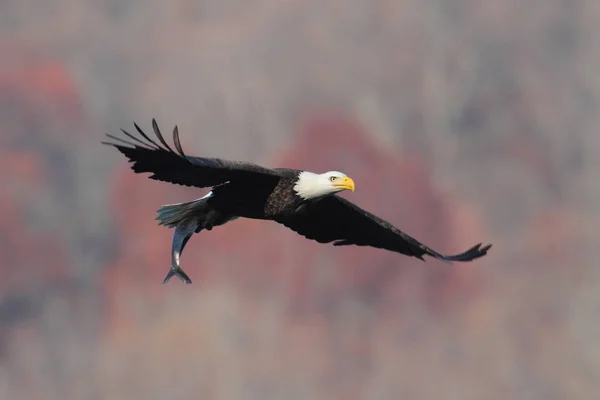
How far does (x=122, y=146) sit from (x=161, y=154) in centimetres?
73

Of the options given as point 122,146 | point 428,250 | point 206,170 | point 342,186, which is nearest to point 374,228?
point 428,250

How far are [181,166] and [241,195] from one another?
1910mm

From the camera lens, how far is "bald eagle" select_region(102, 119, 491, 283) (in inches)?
829

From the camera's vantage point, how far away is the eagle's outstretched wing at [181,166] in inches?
818

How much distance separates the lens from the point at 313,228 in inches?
999

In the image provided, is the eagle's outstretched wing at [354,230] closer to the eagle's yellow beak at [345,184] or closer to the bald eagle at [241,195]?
the bald eagle at [241,195]

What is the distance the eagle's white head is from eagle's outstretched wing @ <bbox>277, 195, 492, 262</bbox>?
2063mm

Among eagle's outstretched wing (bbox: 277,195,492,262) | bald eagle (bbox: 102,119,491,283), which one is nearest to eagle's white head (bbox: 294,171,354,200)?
bald eagle (bbox: 102,119,491,283)

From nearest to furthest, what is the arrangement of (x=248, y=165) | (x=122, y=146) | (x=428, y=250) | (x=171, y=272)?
(x=122, y=146) → (x=248, y=165) → (x=171, y=272) → (x=428, y=250)

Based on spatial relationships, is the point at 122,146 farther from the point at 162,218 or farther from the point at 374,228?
the point at 374,228

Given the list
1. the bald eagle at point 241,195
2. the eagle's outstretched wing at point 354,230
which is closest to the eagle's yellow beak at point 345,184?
the bald eagle at point 241,195

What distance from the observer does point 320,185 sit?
2250cm

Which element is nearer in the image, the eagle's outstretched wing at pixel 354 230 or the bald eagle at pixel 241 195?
the bald eagle at pixel 241 195

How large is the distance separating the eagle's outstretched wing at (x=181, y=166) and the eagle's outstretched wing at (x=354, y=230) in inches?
118
